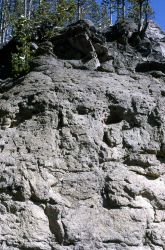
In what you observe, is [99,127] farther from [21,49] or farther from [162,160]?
[21,49]

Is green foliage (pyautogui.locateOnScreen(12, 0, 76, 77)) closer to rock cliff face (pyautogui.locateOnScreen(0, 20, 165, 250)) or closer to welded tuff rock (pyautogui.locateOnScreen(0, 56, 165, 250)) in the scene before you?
rock cliff face (pyautogui.locateOnScreen(0, 20, 165, 250))

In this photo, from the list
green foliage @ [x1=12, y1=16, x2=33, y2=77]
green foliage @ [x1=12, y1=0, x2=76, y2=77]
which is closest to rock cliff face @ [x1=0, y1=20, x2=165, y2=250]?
green foliage @ [x1=12, y1=16, x2=33, y2=77]

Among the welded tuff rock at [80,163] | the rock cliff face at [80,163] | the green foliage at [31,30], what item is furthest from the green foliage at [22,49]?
the welded tuff rock at [80,163]

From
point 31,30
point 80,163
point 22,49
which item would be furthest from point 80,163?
point 31,30

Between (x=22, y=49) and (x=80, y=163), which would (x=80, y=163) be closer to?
(x=80, y=163)

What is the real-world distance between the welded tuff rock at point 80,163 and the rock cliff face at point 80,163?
2cm

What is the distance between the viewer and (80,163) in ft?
26.3

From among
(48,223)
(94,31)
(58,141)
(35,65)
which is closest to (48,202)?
(48,223)

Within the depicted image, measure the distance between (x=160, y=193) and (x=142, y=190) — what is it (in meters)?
0.41

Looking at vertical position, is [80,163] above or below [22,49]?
below

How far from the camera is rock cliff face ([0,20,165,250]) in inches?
288

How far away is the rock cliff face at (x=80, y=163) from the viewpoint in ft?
24.0

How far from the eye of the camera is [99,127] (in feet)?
27.9

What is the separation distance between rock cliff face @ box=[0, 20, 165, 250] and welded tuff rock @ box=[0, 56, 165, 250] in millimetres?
18
